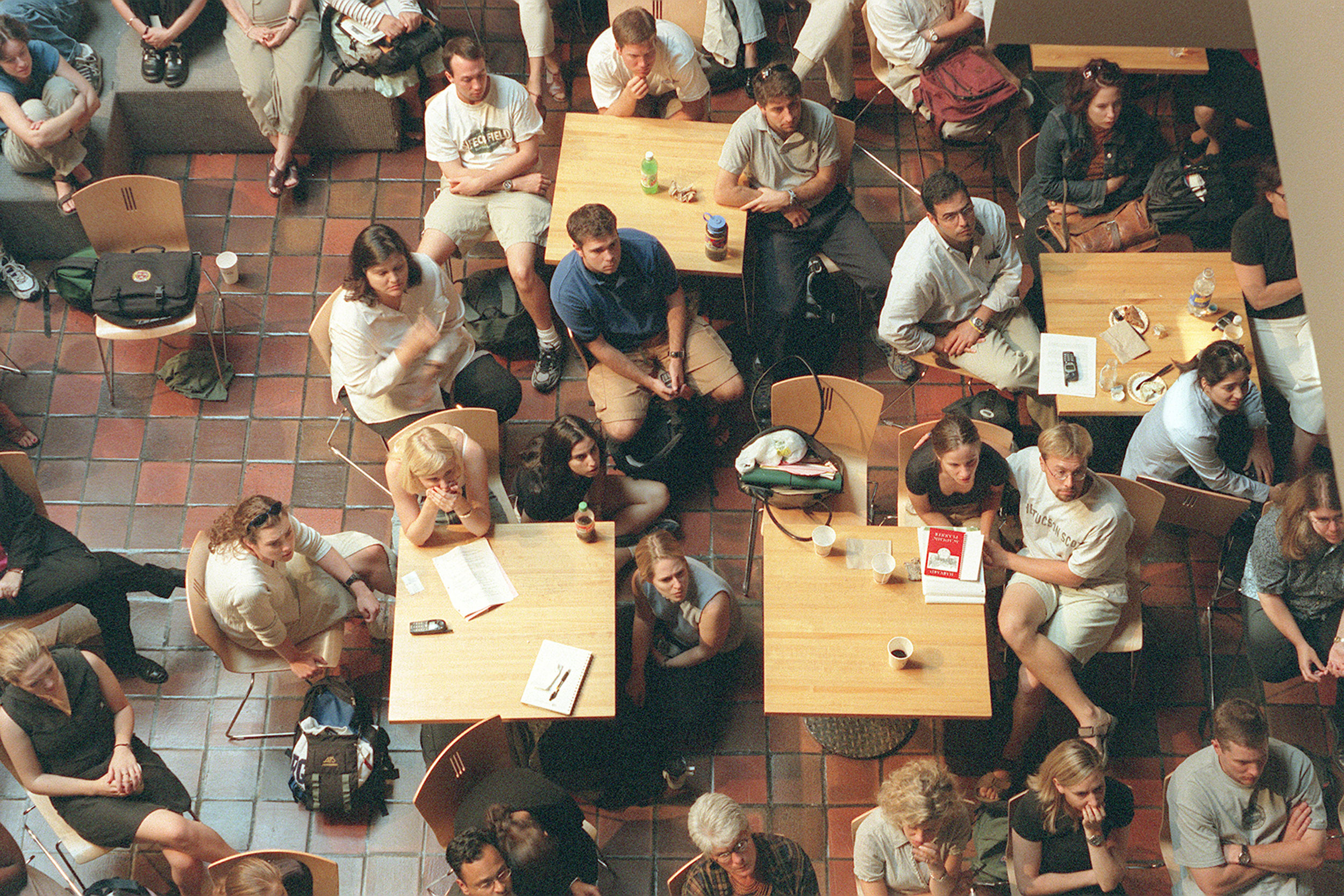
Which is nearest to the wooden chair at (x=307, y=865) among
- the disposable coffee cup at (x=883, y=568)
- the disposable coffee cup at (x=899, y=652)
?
the disposable coffee cup at (x=899, y=652)

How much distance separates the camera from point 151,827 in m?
4.40

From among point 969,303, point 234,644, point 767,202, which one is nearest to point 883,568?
point 969,303

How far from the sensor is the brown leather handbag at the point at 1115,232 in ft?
19.4

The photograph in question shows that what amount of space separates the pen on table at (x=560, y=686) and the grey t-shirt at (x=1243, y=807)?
2.28 m

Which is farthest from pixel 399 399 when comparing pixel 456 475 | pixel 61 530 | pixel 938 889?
pixel 938 889

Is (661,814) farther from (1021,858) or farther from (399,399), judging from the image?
(399,399)

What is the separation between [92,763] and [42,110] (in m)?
3.45

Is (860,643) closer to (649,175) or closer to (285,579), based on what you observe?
(285,579)

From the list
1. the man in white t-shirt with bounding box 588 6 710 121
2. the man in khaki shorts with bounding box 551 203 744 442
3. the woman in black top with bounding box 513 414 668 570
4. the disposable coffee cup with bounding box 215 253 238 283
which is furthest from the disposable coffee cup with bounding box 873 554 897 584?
the disposable coffee cup with bounding box 215 253 238 283

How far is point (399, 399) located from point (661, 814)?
7.13ft

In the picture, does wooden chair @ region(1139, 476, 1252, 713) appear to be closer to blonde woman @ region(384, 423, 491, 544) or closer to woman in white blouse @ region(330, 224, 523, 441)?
blonde woman @ region(384, 423, 491, 544)

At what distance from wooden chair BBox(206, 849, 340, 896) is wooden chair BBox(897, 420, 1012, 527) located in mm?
2711

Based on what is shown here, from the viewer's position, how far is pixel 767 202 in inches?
223

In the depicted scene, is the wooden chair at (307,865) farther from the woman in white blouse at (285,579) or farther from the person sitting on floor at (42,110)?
the person sitting on floor at (42,110)
